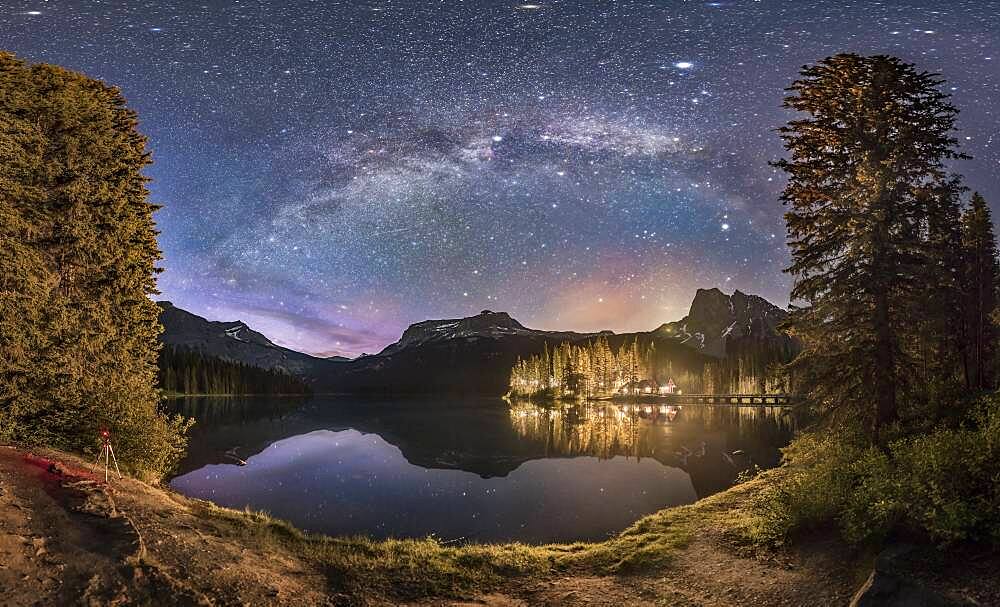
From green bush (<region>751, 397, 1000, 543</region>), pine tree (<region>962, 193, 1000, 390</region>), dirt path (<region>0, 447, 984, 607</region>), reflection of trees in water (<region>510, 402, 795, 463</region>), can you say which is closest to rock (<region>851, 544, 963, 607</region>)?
dirt path (<region>0, 447, 984, 607</region>)

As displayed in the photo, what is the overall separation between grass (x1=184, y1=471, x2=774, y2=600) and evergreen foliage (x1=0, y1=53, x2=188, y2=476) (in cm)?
630

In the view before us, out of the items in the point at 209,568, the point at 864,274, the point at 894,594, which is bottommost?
the point at 209,568

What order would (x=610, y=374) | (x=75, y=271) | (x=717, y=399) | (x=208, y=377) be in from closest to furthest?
(x=75, y=271) < (x=717, y=399) < (x=610, y=374) < (x=208, y=377)

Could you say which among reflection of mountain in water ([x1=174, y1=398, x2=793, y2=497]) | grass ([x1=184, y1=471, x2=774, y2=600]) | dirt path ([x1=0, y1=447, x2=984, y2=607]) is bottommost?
reflection of mountain in water ([x1=174, y1=398, x2=793, y2=497])

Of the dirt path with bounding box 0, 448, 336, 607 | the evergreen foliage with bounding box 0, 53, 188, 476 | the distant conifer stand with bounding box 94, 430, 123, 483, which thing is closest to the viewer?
the dirt path with bounding box 0, 448, 336, 607

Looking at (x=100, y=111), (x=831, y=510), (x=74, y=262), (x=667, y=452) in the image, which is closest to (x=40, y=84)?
(x=100, y=111)

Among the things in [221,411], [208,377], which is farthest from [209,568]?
[208,377]

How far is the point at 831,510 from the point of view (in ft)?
43.9

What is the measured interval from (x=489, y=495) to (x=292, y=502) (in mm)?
11016

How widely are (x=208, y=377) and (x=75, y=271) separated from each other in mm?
150657

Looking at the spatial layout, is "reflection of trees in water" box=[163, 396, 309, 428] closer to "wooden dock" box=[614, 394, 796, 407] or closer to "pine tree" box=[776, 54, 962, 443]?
"pine tree" box=[776, 54, 962, 443]

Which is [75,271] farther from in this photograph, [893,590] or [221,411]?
[221,411]

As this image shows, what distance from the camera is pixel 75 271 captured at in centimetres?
2027

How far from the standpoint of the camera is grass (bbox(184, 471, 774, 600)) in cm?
1275
